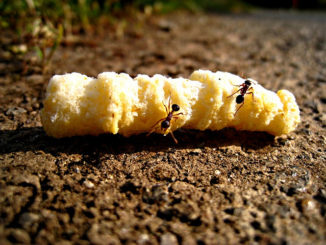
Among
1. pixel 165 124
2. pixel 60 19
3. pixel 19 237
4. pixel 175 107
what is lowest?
pixel 19 237

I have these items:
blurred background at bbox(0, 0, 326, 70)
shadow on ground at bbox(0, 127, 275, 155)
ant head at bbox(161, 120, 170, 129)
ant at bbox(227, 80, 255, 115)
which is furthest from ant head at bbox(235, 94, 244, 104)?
blurred background at bbox(0, 0, 326, 70)

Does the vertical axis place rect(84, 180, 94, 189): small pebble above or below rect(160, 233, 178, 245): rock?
above

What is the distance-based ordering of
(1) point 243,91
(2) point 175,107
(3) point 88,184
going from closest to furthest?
(3) point 88,184, (2) point 175,107, (1) point 243,91

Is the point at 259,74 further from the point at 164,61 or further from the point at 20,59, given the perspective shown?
the point at 20,59

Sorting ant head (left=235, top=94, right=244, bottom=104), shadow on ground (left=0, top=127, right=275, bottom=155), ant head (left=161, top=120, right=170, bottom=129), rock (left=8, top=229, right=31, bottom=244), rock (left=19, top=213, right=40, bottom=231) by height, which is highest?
ant head (left=235, top=94, right=244, bottom=104)

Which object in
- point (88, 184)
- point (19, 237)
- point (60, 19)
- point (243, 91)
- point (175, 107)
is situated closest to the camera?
point (19, 237)

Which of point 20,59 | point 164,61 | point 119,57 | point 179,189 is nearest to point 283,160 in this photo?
point 179,189

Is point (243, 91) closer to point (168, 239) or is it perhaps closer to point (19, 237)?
point (168, 239)

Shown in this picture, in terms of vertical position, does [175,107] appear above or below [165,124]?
above

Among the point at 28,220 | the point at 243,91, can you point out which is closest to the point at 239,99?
the point at 243,91

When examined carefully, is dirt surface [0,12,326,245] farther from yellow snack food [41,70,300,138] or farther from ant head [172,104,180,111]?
ant head [172,104,180,111]
